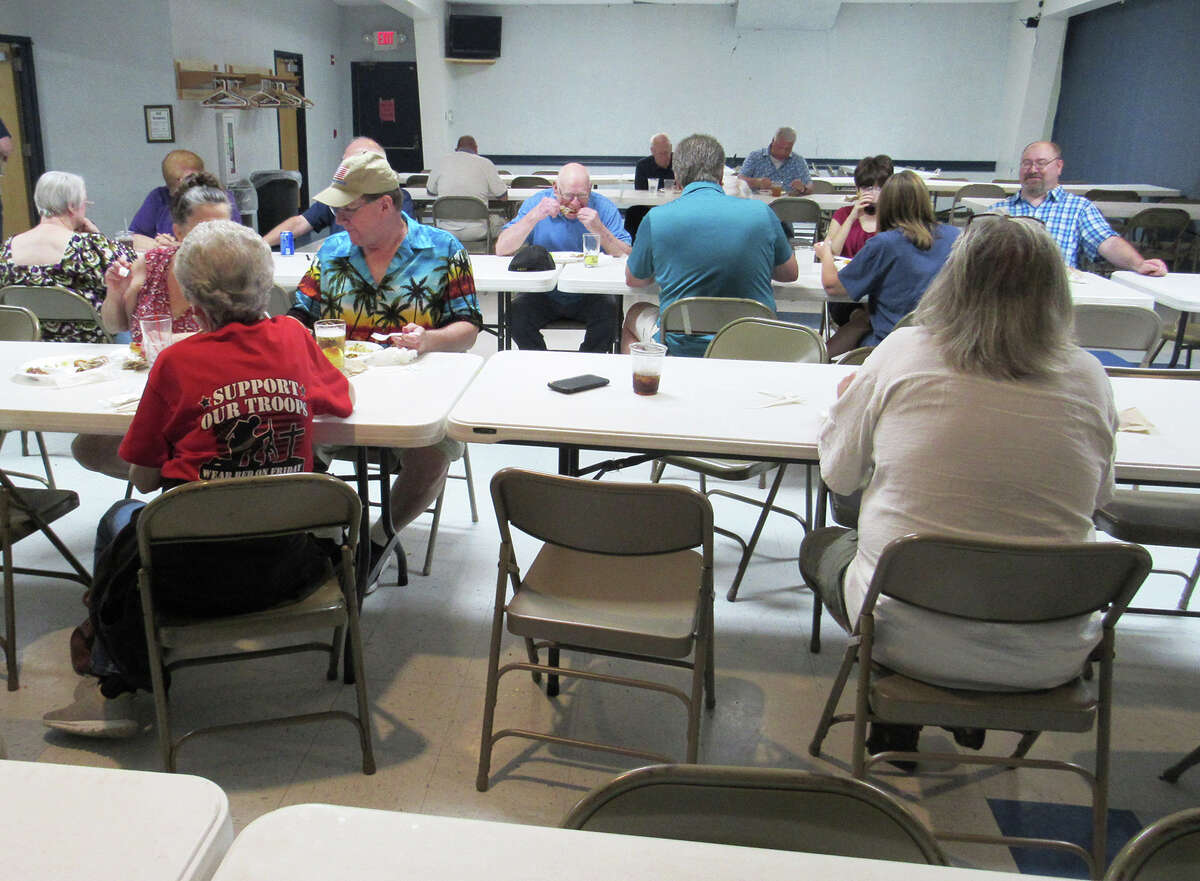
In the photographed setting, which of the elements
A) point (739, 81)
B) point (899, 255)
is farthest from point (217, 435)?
point (739, 81)

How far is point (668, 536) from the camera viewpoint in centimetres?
177

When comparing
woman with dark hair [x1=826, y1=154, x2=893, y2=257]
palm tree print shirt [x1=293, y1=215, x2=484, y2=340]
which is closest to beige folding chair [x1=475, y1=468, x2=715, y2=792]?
palm tree print shirt [x1=293, y1=215, x2=484, y2=340]

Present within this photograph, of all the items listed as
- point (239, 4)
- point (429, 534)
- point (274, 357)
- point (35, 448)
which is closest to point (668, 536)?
point (274, 357)

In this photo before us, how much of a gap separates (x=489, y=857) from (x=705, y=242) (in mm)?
2932

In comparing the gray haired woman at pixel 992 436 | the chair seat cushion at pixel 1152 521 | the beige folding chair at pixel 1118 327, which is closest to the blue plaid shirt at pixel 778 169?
the beige folding chair at pixel 1118 327

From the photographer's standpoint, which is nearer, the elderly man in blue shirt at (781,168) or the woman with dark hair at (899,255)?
the woman with dark hair at (899,255)

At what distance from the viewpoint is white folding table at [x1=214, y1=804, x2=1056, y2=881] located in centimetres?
83

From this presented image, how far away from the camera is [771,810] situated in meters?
0.95

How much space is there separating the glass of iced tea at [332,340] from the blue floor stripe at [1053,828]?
1906mm

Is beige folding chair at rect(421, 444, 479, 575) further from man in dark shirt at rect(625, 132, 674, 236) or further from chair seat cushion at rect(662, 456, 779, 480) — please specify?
man in dark shirt at rect(625, 132, 674, 236)

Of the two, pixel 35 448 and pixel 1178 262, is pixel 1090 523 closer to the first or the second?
pixel 35 448

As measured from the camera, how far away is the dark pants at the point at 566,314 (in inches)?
176

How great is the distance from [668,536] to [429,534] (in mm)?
1601

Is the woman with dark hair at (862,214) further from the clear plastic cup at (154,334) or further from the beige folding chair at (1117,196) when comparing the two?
the beige folding chair at (1117,196)
